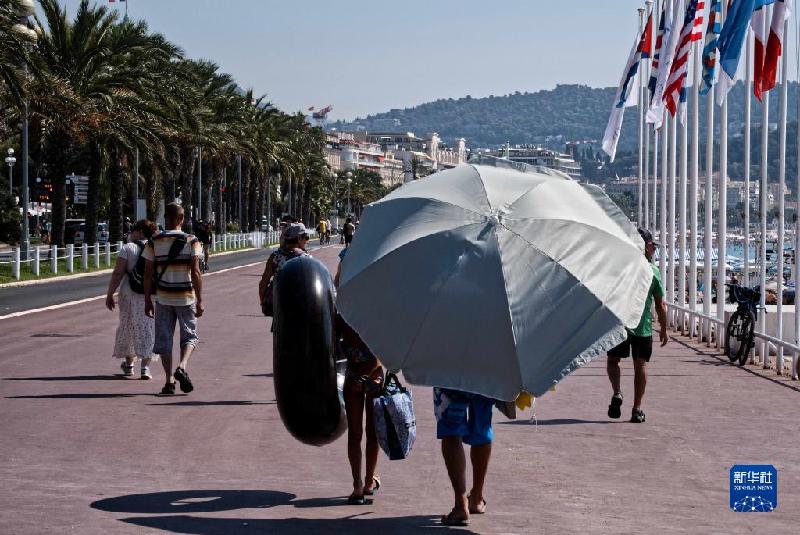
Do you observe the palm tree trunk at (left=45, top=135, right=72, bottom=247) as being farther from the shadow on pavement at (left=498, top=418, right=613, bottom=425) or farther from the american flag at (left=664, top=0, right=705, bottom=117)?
the shadow on pavement at (left=498, top=418, right=613, bottom=425)

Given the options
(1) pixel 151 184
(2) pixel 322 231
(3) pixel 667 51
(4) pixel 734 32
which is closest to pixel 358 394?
(4) pixel 734 32

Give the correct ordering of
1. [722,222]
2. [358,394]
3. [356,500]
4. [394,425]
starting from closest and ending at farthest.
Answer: [394,425] < [356,500] < [358,394] < [722,222]

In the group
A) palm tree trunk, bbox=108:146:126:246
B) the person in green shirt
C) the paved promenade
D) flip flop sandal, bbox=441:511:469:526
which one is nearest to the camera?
flip flop sandal, bbox=441:511:469:526

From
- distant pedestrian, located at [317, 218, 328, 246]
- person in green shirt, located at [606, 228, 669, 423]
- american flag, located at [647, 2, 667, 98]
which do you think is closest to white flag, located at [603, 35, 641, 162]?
american flag, located at [647, 2, 667, 98]

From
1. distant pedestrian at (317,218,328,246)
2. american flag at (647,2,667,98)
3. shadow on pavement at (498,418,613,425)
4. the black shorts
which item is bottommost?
distant pedestrian at (317,218,328,246)

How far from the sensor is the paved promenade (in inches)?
329

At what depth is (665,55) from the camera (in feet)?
94.6

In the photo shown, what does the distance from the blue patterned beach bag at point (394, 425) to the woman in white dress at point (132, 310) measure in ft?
23.8

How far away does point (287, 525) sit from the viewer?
26.7 ft

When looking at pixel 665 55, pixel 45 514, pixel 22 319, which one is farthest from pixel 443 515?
pixel 665 55

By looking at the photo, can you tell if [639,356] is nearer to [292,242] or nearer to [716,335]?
[292,242]

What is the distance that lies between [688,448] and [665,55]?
18.4 meters

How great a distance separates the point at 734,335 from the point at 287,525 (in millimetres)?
13653

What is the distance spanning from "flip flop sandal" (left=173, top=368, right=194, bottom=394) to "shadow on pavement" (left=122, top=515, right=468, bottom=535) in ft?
18.5
